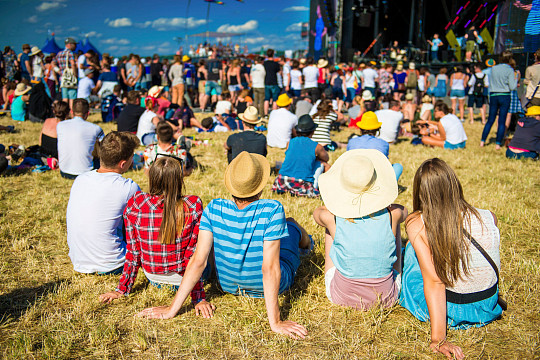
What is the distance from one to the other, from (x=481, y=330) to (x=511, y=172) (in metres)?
4.95

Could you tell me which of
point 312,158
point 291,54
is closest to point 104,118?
point 312,158

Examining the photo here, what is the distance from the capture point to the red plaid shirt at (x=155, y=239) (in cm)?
297

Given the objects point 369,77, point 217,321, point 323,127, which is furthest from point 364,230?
Answer: point 369,77

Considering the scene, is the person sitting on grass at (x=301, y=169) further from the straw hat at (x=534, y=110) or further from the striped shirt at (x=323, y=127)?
the straw hat at (x=534, y=110)

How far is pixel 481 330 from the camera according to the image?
8.91ft

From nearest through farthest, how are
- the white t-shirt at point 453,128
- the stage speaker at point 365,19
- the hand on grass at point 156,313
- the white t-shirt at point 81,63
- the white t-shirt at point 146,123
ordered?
the hand on grass at point 156,313 < the white t-shirt at point 146,123 < the white t-shirt at point 453,128 < the white t-shirt at point 81,63 < the stage speaker at point 365,19

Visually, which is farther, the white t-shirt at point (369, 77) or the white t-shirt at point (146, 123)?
the white t-shirt at point (369, 77)

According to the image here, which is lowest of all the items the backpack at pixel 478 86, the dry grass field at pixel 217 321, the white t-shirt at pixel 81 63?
the dry grass field at pixel 217 321

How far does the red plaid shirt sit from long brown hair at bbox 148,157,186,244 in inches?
2.0

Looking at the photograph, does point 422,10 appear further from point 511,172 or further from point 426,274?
point 426,274

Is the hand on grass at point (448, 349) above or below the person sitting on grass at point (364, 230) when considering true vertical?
below

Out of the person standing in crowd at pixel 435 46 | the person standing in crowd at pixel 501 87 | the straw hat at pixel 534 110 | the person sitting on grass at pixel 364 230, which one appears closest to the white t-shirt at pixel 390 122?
the person standing in crowd at pixel 501 87

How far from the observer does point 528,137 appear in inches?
290

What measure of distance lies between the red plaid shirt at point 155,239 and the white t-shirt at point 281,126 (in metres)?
5.43
